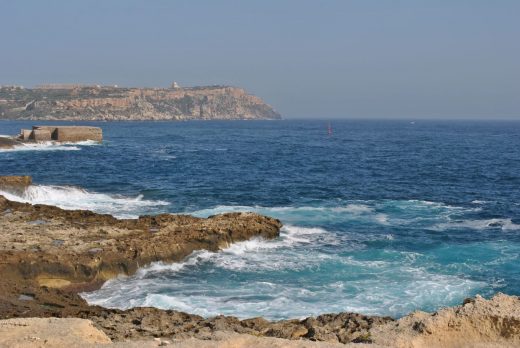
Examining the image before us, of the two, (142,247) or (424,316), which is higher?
(424,316)

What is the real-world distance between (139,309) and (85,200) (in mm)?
23156

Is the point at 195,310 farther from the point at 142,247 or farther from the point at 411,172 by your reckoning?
the point at 411,172

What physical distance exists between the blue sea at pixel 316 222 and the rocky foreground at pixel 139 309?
100 centimetres

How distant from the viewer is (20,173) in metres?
49.6

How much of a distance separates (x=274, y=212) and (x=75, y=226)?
13.0 metres

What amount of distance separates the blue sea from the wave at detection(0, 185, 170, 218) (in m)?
0.12

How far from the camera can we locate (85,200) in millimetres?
38188

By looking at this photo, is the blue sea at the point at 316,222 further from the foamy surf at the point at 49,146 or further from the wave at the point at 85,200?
the foamy surf at the point at 49,146

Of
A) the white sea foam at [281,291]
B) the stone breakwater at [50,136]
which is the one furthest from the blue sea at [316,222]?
the stone breakwater at [50,136]

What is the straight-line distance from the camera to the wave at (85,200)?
114ft

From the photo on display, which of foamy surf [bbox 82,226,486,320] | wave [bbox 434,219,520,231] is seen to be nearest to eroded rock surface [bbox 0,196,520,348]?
foamy surf [bbox 82,226,486,320]

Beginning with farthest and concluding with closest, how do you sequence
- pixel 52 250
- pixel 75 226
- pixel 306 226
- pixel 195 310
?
1. pixel 306 226
2. pixel 75 226
3. pixel 52 250
4. pixel 195 310

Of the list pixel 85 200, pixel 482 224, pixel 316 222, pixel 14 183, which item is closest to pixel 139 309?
pixel 316 222

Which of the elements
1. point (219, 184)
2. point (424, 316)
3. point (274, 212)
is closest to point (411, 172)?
point (219, 184)
